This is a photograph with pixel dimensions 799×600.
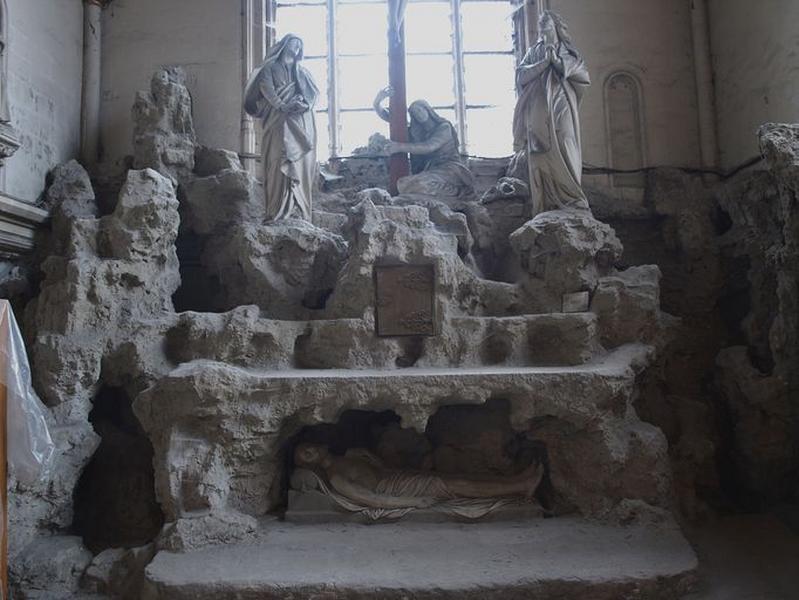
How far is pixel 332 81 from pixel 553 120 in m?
4.19

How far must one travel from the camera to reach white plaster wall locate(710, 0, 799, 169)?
8.42m

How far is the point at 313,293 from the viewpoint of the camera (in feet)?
24.5

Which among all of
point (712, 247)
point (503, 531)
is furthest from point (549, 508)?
point (712, 247)

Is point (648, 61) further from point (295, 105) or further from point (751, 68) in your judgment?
point (295, 105)

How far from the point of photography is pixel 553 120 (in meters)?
7.70

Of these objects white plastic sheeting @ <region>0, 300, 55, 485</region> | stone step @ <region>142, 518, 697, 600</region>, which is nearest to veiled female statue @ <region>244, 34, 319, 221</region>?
white plastic sheeting @ <region>0, 300, 55, 485</region>

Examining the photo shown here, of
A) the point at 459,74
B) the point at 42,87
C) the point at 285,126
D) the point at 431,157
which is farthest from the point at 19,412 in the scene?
the point at 459,74

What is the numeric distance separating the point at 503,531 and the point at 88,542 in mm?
3687

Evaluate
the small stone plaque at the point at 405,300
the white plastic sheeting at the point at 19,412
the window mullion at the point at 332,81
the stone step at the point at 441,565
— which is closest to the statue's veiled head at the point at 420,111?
the window mullion at the point at 332,81

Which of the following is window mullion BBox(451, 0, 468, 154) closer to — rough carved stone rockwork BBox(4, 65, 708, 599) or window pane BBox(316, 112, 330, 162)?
window pane BBox(316, 112, 330, 162)

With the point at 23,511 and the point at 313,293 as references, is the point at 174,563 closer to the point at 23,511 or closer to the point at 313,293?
the point at 23,511

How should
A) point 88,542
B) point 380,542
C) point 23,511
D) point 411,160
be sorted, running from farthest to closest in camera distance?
point 411,160
point 88,542
point 23,511
point 380,542

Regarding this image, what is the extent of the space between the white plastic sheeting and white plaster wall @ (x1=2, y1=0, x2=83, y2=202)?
4449 mm

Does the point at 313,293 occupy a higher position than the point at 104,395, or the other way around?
the point at 313,293
